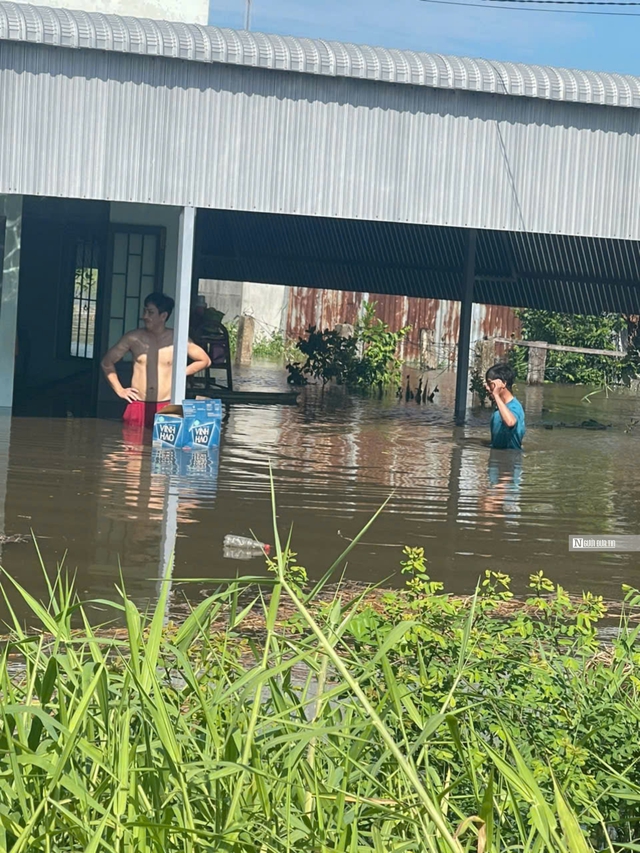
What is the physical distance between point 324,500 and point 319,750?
667 centimetres

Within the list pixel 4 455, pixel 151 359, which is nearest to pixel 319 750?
pixel 4 455

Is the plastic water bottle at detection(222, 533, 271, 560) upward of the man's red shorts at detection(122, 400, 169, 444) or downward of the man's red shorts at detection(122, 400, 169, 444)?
downward

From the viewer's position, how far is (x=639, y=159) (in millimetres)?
15375

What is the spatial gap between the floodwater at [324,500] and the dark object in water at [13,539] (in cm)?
5

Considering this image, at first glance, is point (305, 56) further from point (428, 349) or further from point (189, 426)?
point (428, 349)

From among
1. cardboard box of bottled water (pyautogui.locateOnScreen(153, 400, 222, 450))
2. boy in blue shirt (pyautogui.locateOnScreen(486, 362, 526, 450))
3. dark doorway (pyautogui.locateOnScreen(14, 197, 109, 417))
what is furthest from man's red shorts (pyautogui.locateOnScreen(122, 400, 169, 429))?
boy in blue shirt (pyautogui.locateOnScreen(486, 362, 526, 450))

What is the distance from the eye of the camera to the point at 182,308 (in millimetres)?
14109

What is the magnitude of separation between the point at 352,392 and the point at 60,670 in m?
18.8

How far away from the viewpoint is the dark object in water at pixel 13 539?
25.8ft

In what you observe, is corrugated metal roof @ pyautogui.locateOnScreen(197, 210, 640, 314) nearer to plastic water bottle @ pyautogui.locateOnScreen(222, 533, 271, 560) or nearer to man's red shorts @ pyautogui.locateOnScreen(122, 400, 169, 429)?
man's red shorts @ pyautogui.locateOnScreen(122, 400, 169, 429)

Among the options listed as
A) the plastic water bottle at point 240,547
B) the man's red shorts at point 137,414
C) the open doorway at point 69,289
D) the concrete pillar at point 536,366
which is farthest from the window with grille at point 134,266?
the concrete pillar at point 536,366

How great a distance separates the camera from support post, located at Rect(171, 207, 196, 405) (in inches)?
553

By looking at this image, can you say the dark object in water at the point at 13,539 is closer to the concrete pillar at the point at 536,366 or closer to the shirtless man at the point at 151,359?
the shirtless man at the point at 151,359

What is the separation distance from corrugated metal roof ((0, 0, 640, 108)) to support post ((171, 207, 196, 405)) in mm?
1775
